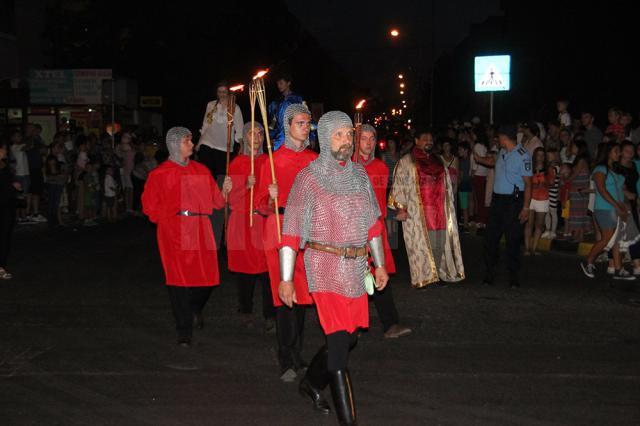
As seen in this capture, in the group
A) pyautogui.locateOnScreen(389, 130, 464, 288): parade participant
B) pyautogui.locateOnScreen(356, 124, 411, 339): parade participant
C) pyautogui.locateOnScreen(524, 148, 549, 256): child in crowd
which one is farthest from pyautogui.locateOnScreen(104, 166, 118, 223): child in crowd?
pyautogui.locateOnScreen(356, 124, 411, 339): parade participant

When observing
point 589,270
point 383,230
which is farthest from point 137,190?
point 383,230

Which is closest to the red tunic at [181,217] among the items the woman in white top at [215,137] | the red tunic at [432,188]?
the red tunic at [432,188]

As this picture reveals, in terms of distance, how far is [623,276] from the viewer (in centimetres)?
1214

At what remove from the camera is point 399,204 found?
1042 centimetres

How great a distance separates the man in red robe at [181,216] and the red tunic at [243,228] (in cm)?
38

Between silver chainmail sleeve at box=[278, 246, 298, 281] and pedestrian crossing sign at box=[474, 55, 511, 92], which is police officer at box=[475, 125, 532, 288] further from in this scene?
pedestrian crossing sign at box=[474, 55, 511, 92]

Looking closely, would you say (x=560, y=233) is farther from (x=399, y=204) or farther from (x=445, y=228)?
(x=399, y=204)

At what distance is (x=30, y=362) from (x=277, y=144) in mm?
4548

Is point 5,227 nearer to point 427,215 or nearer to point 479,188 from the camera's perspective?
point 427,215

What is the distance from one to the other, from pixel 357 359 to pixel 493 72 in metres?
20.7

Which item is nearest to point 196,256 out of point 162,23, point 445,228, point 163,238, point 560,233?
point 163,238

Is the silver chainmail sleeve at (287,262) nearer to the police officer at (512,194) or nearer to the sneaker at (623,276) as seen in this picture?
the police officer at (512,194)

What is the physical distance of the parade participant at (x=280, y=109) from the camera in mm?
11352

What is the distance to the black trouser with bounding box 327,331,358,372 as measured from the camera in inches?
218
